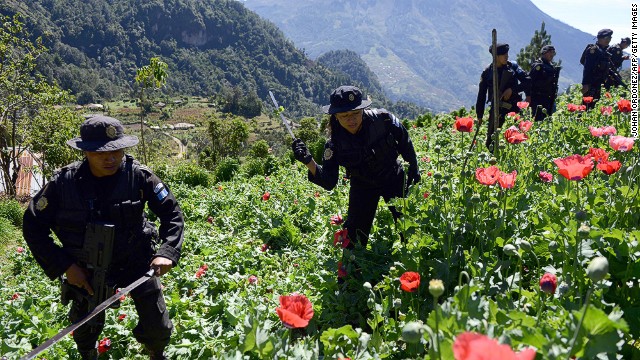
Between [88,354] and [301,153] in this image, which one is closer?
[88,354]

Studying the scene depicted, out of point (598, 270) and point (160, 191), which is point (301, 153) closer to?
point (160, 191)

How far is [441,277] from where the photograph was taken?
9.10 feet

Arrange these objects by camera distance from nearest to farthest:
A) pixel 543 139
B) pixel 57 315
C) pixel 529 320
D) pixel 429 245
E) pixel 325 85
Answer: pixel 529 320 → pixel 429 245 → pixel 57 315 → pixel 543 139 → pixel 325 85

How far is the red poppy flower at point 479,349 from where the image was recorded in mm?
1002

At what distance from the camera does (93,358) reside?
3.47 m

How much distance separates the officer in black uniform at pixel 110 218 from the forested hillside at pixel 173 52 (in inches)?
4093

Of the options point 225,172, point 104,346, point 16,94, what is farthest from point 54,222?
point 16,94

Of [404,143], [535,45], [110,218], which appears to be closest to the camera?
[110,218]

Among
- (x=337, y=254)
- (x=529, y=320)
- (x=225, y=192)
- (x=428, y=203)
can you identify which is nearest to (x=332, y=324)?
(x=337, y=254)

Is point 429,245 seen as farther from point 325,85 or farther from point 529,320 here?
point 325,85

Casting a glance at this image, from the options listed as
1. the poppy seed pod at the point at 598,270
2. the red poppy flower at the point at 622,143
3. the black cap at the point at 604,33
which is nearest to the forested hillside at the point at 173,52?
the black cap at the point at 604,33

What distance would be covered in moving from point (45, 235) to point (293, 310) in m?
1.93

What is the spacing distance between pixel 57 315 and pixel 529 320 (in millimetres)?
4567

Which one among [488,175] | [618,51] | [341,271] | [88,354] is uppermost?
[618,51]
